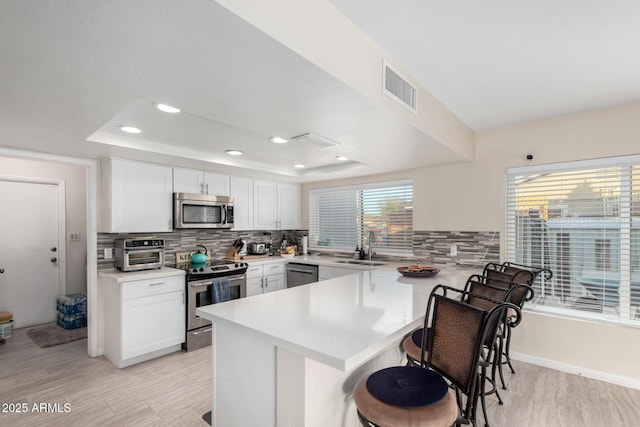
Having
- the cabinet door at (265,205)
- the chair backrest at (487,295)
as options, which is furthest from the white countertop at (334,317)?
the cabinet door at (265,205)

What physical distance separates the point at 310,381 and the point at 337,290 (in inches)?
39.2

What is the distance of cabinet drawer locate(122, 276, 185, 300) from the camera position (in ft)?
10.2

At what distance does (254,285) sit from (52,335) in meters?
2.54

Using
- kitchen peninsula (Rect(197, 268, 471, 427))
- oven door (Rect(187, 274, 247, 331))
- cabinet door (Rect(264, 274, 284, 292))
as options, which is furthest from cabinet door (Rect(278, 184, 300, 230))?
kitchen peninsula (Rect(197, 268, 471, 427))

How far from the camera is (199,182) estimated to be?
4.01 m

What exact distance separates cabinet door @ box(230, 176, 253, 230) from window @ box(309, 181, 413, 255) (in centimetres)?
113

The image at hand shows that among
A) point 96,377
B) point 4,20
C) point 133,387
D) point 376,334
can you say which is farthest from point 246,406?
point 96,377

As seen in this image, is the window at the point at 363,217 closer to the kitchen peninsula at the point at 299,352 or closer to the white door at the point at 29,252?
the kitchen peninsula at the point at 299,352

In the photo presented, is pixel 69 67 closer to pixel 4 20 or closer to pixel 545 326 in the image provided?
pixel 4 20

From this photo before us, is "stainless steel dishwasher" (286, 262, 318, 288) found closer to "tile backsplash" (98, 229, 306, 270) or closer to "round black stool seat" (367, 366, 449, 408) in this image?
"tile backsplash" (98, 229, 306, 270)

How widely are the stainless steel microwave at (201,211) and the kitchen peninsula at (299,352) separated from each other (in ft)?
6.93

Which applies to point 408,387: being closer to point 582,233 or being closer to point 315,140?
point 315,140

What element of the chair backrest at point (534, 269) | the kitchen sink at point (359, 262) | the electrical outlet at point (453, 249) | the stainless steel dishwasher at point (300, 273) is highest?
the electrical outlet at point (453, 249)

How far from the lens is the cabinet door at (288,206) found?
16.9 feet
